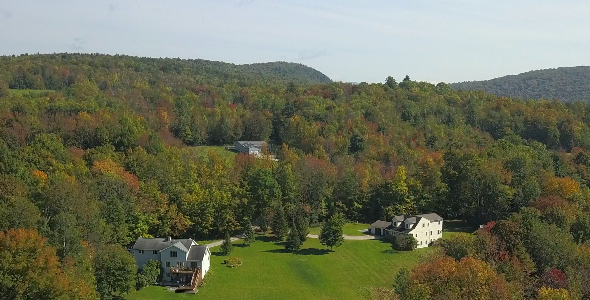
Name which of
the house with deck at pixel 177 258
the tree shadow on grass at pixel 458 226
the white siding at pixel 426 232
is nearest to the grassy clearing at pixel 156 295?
the house with deck at pixel 177 258

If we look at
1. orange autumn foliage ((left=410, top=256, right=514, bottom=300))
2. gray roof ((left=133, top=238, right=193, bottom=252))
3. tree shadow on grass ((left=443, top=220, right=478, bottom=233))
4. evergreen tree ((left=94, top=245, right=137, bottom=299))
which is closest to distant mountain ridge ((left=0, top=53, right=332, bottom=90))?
gray roof ((left=133, top=238, right=193, bottom=252))

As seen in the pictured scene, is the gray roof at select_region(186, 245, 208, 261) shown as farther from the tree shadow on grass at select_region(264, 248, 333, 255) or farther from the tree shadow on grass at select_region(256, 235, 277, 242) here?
the tree shadow on grass at select_region(256, 235, 277, 242)

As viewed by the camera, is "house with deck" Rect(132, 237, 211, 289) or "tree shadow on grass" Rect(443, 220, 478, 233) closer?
"house with deck" Rect(132, 237, 211, 289)

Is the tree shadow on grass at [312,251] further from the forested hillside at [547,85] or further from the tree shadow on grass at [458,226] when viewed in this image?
the forested hillside at [547,85]

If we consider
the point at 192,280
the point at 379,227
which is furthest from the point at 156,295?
the point at 379,227

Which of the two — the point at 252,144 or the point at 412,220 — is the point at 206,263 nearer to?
the point at 412,220

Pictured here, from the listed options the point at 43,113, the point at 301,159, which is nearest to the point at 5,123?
the point at 43,113

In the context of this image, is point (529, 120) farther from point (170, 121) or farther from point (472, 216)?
point (170, 121)
